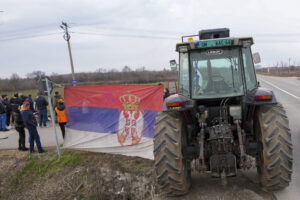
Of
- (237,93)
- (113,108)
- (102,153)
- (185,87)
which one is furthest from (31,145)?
(237,93)

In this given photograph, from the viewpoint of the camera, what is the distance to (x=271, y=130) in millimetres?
4059

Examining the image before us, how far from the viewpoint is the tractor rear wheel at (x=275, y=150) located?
402cm

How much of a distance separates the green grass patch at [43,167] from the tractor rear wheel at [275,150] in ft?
19.1

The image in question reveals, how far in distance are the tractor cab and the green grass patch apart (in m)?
5.24

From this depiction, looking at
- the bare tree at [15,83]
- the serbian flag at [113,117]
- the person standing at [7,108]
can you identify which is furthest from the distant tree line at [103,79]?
the serbian flag at [113,117]

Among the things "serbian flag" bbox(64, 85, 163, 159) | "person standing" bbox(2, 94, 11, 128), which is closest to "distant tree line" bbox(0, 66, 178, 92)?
"person standing" bbox(2, 94, 11, 128)

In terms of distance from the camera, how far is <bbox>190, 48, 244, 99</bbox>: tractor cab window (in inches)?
178

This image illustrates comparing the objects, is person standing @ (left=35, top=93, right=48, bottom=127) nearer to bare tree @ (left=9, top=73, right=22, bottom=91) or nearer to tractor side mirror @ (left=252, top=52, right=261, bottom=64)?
tractor side mirror @ (left=252, top=52, right=261, bottom=64)

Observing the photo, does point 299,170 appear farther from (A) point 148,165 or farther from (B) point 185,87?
(A) point 148,165

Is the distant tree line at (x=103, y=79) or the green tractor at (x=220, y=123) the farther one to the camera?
the distant tree line at (x=103, y=79)

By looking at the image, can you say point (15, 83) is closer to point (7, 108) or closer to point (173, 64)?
point (7, 108)

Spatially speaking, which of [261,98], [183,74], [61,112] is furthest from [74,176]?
[261,98]

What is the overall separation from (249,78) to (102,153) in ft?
17.9

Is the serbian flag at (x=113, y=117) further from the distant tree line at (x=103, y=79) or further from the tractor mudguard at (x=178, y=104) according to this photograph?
the distant tree line at (x=103, y=79)
